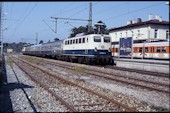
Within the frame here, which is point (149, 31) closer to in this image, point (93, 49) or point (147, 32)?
point (147, 32)

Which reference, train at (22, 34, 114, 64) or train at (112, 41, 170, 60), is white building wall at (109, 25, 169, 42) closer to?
train at (112, 41, 170, 60)

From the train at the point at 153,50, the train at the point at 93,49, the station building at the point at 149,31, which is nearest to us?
the train at the point at 93,49

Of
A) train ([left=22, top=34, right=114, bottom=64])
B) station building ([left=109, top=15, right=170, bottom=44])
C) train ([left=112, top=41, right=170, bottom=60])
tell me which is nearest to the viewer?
train ([left=22, top=34, right=114, bottom=64])

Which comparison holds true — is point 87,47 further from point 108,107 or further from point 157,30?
point 157,30

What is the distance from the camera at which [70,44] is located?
127 feet

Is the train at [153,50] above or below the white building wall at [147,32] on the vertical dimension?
below

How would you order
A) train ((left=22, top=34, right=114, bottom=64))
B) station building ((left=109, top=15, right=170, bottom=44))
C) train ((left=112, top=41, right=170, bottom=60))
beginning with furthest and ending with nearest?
1. station building ((left=109, top=15, right=170, bottom=44))
2. train ((left=112, top=41, right=170, bottom=60))
3. train ((left=22, top=34, right=114, bottom=64))

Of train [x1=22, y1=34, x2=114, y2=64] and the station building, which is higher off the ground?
the station building

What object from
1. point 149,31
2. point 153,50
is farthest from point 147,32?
point 153,50

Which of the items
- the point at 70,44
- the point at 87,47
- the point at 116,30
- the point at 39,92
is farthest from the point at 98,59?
the point at 116,30

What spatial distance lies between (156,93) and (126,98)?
1895mm

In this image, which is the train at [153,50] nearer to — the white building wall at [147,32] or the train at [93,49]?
the train at [93,49]

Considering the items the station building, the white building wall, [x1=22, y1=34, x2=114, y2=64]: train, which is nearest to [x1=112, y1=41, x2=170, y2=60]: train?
[x1=22, y1=34, x2=114, y2=64]: train

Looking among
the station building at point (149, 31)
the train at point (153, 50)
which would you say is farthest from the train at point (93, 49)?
the station building at point (149, 31)
